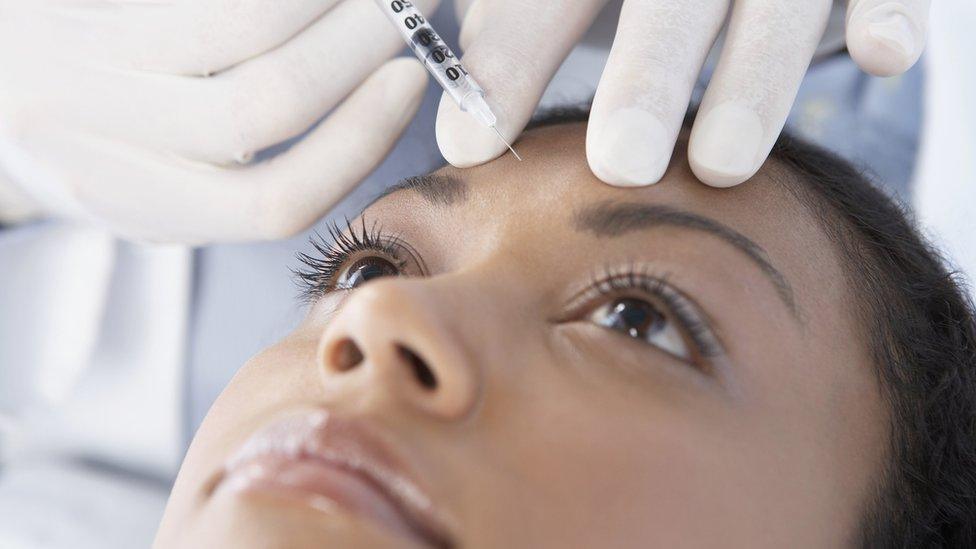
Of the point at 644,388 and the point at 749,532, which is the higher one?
the point at 644,388

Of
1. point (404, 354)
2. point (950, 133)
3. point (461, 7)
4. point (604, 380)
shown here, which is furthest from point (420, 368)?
point (950, 133)

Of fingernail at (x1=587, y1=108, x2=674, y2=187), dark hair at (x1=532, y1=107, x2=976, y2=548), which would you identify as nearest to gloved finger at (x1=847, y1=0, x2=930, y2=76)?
dark hair at (x1=532, y1=107, x2=976, y2=548)

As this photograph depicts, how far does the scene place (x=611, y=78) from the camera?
92 centimetres

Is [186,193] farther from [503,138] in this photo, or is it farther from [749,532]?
[749,532]

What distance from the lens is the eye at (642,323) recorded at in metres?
0.83

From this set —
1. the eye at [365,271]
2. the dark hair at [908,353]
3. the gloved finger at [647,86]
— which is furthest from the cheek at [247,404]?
the dark hair at [908,353]

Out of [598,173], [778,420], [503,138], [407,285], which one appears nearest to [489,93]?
[503,138]

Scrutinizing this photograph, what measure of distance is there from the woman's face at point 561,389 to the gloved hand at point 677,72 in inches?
1.5

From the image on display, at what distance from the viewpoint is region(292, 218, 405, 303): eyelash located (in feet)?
3.23

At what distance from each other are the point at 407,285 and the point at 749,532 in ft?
1.23

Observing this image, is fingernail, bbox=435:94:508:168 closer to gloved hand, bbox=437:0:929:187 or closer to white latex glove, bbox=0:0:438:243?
gloved hand, bbox=437:0:929:187

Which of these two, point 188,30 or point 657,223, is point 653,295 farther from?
point 188,30

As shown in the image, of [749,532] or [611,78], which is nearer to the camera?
[749,532]

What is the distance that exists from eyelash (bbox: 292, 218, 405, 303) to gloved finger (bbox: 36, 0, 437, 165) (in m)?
0.21
